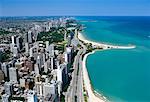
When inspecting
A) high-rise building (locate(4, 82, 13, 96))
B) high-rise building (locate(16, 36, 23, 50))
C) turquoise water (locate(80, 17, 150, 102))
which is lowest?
turquoise water (locate(80, 17, 150, 102))

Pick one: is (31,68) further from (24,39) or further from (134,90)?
(24,39)

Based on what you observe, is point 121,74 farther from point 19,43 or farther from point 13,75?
point 19,43

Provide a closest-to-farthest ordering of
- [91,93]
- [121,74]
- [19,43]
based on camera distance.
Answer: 1. [91,93]
2. [121,74]
3. [19,43]

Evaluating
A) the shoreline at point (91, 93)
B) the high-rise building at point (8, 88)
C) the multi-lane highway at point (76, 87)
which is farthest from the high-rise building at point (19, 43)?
the high-rise building at point (8, 88)

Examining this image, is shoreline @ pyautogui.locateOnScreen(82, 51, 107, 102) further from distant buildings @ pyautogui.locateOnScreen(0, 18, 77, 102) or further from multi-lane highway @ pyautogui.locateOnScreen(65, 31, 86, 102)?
distant buildings @ pyautogui.locateOnScreen(0, 18, 77, 102)

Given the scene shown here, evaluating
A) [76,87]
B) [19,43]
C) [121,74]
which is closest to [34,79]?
[76,87]

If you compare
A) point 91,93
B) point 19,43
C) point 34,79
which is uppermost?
point 19,43

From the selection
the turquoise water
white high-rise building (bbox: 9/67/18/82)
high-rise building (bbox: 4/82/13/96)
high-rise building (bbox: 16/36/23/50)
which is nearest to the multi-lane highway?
the turquoise water


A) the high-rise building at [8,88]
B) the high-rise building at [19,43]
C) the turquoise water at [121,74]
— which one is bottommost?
the turquoise water at [121,74]

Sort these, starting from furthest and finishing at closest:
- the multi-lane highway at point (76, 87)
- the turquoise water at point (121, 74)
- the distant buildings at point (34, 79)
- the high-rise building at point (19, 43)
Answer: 1. the high-rise building at point (19, 43)
2. the turquoise water at point (121, 74)
3. the multi-lane highway at point (76, 87)
4. the distant buildings at point (34, 79)

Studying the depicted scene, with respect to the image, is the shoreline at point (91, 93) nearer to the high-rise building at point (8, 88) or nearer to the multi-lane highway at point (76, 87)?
the multi-lane highway at point (76, 87)

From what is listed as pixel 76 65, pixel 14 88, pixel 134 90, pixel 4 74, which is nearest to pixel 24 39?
pixel 76 65
